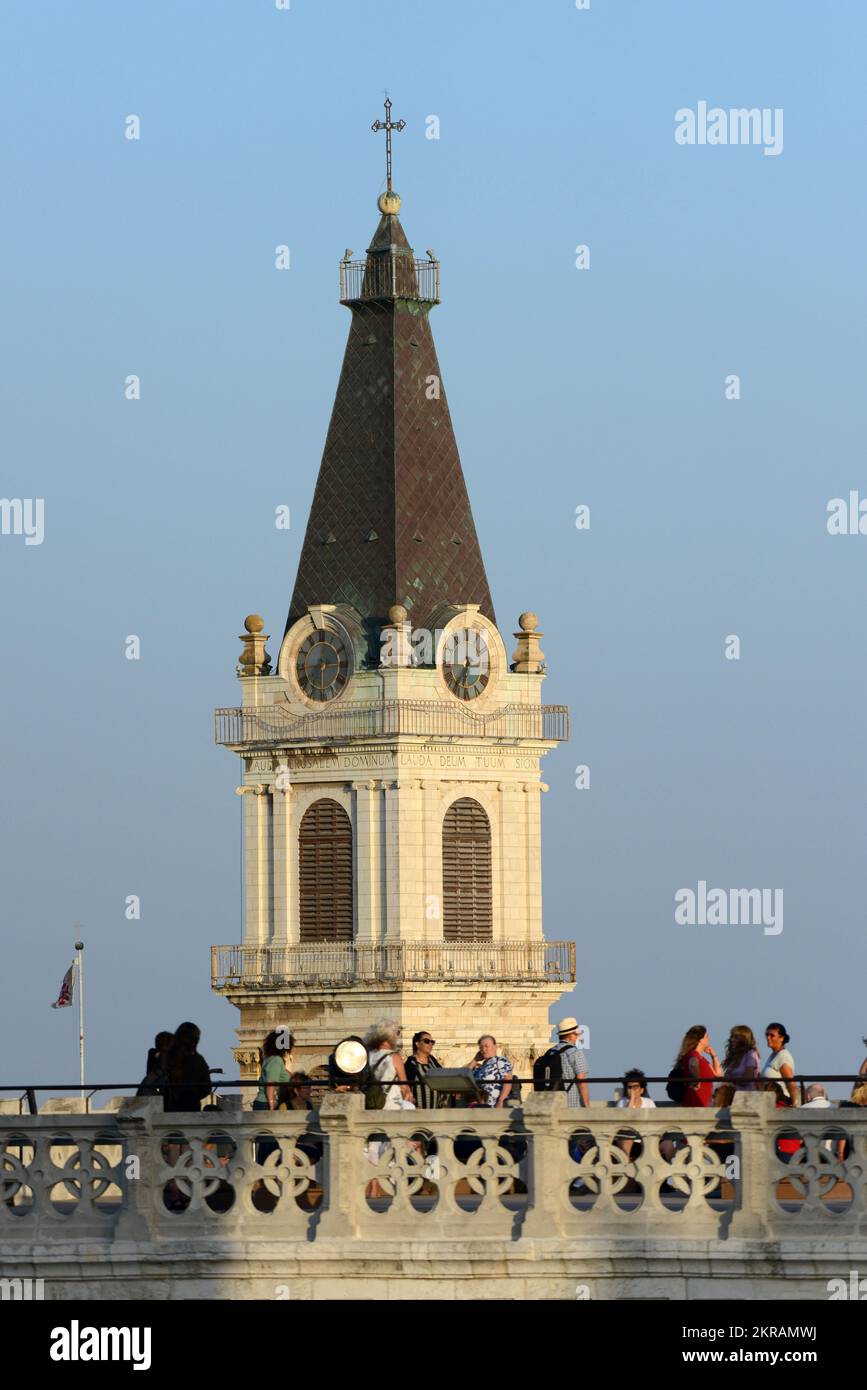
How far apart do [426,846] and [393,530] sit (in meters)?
7.52

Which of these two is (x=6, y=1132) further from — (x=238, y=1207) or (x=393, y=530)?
(x=393, y=530)

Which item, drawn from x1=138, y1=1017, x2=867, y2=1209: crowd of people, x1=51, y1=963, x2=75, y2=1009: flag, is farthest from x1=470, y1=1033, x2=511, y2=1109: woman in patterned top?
x1=51, y1=963, x2=75, y2=1009: flag

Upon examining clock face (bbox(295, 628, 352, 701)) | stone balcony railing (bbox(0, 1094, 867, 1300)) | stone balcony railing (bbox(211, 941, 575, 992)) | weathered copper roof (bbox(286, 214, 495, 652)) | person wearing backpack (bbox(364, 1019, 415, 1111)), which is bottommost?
stone balcony railing (bbox(0, 1094, 867, 1300))

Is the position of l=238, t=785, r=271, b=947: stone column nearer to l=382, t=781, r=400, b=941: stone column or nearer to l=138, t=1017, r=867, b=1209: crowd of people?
l=382, t=781, r=400, b=941: stone column

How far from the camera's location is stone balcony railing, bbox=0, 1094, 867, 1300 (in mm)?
27578

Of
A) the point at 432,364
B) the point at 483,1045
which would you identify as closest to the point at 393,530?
the point at 432,364

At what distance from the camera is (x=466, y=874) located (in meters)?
97.0

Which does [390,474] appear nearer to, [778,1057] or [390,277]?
[390,277]

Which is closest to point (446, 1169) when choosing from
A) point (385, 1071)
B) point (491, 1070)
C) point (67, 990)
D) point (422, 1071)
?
point (385, 1071)

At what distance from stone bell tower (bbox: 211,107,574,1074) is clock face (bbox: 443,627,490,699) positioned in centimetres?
5

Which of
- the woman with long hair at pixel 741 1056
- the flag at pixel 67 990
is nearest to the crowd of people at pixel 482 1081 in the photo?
the woman with long hair at pixel 741 1056

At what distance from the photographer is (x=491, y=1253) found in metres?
28.1

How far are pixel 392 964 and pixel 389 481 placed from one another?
1135cm
